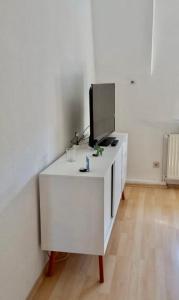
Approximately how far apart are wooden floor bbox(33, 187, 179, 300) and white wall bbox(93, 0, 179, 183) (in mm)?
1079

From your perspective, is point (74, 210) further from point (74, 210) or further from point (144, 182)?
point (144, 182)

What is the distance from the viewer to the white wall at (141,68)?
3.86 metres

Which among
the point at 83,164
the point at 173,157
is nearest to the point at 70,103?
the point at 83,164

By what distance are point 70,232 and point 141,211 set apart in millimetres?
1500

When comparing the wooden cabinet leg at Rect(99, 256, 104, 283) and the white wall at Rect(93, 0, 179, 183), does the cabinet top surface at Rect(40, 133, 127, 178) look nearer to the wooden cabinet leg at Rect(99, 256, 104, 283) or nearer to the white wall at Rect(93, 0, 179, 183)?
the wooden cabinet leg at Rect(99, 256, 104, 283)

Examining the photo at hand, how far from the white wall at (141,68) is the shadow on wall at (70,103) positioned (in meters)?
0.74

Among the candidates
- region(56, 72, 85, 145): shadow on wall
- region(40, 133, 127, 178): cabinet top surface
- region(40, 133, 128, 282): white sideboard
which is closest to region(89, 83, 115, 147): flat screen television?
region(40, 133, 127, 178): cabinet top surface

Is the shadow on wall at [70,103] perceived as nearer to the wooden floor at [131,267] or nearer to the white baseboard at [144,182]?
the wooden floor at [131,267]

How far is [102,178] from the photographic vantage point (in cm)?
228

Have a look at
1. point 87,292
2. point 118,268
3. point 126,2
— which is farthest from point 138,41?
point 87,292

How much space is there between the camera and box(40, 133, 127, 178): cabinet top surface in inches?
93.5

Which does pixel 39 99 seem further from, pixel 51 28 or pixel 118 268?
pixel 118 268

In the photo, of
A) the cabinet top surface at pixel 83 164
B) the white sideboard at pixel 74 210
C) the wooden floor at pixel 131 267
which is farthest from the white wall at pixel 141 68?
→ the white sideboard at pixel 74 210

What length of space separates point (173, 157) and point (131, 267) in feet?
6.64
